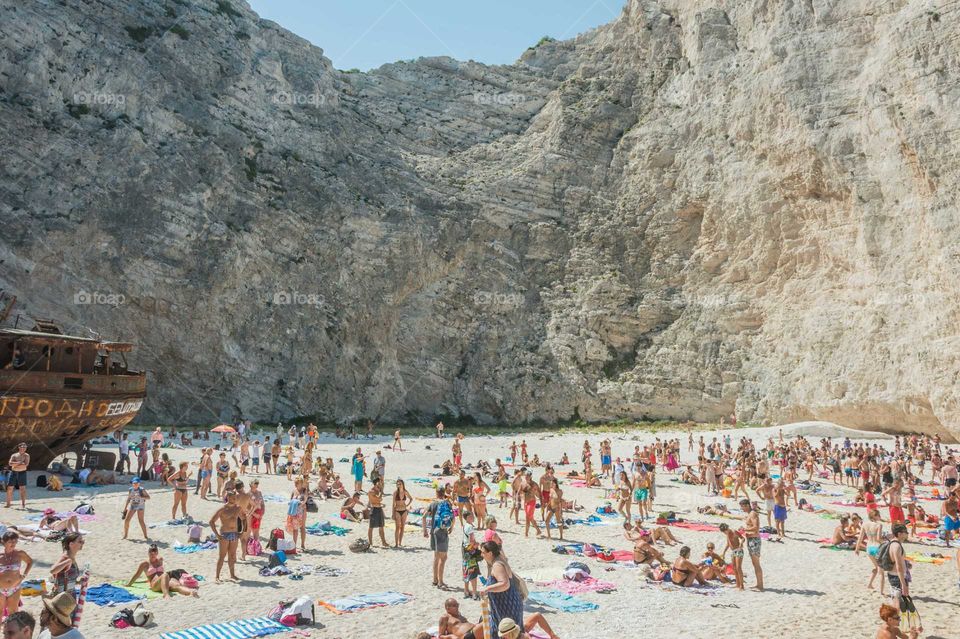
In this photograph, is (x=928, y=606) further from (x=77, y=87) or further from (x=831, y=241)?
(x=77, y=87)

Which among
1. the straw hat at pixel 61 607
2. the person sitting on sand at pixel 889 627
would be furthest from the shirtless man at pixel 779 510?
the straw hat at pixel 61 607

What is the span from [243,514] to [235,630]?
3.07 m

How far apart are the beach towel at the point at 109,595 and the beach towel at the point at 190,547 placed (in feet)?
8.13

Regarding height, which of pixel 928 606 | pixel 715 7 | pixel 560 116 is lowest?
pixel 928 606

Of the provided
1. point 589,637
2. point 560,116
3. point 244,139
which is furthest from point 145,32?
point 589,637

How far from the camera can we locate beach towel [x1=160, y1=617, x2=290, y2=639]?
316 inches

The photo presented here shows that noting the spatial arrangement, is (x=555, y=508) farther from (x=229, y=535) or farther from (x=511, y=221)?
(x=511, y=221)

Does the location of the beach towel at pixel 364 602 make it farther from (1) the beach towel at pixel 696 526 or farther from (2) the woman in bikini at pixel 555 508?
(1) the beach towel at pixel 696 526

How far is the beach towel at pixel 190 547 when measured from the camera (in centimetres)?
1237

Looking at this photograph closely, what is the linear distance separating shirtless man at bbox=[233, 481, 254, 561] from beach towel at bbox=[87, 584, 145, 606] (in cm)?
180

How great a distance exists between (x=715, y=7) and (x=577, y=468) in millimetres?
44483

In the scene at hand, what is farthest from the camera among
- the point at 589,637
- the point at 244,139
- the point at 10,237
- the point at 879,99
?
the point at 244,139

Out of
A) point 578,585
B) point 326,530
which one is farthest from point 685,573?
point 326,530

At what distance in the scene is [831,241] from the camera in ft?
134
